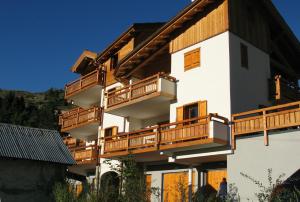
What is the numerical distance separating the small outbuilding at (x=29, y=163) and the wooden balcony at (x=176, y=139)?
2.91 meters

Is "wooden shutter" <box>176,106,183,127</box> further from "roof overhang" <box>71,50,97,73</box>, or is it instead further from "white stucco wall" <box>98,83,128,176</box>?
"roof overhang" <box>71,50,97,73</box>

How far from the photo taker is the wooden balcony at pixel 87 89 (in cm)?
3147

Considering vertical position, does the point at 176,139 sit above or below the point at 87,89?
below

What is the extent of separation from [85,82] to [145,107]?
29.9ft

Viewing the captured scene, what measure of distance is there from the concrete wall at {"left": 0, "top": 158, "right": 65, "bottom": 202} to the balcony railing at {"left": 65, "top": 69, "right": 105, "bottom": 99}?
9.29 meters

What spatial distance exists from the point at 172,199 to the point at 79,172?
12.3 meters

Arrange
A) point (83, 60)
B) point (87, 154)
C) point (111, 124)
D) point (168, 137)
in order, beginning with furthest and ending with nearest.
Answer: point (83, 60) < point (111, 124) < point (87, 154) < point (168, 137)

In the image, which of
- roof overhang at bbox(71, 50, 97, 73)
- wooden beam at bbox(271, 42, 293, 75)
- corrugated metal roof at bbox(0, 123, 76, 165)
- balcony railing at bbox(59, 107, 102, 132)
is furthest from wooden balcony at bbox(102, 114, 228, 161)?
roof overhang at bbox(71, 50, 97, 73)

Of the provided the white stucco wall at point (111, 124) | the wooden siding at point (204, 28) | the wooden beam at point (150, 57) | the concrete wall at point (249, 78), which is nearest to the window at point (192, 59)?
the wooden siding at point (204, 28)

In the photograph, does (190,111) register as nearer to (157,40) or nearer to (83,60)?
(157,40)

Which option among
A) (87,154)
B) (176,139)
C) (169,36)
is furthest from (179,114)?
(87,154)

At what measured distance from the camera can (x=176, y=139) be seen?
20281mm

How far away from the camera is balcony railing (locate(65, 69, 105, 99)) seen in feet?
103

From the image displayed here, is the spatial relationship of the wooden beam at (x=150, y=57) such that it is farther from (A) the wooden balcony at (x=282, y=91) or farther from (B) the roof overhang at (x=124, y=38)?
(A) the wooden balcony at (x=282, y=91)
